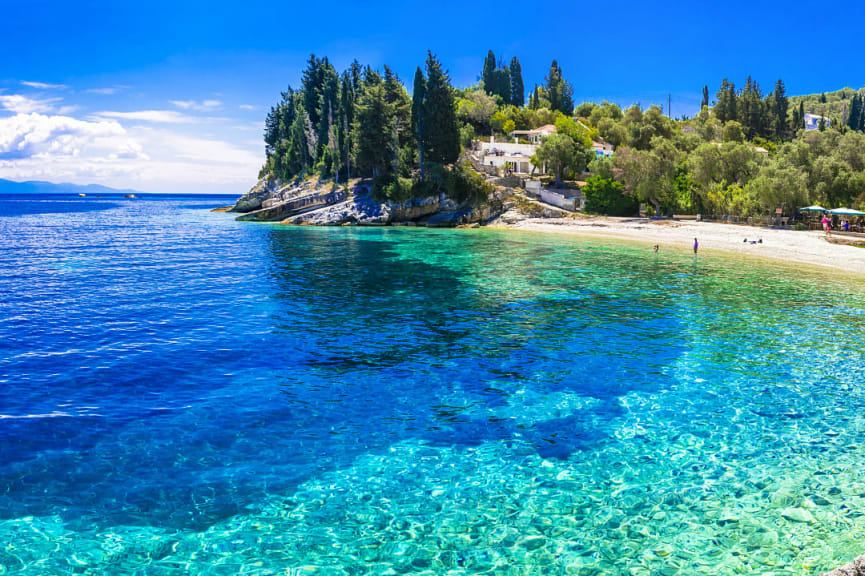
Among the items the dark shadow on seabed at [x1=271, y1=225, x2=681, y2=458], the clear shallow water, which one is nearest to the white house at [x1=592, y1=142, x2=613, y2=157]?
the dark shadow on seabed at [x1=271, y1=225, x2=681, y2=458]

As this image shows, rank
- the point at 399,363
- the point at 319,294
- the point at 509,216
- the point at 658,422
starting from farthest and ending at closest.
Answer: the point at 509,216 < the point at 319,294 < the point at 399,363 < the point at 658,422

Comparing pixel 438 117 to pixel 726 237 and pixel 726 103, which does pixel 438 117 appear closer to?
pixel 726 237

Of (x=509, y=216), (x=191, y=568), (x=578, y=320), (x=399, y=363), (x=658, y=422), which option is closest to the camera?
(x=191, y=568)

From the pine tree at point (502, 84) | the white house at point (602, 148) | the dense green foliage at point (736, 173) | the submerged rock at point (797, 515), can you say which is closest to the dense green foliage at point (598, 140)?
the dense green foliage at point (736, 173)

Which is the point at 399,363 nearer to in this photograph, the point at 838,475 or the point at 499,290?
the point at 838,475

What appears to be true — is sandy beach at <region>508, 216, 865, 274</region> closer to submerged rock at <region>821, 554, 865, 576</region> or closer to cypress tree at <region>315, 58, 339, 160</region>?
submerged rock at <region>821, 554, 865, 576</region>

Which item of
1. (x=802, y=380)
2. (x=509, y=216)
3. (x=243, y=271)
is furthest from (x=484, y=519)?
(x=509, y=216)

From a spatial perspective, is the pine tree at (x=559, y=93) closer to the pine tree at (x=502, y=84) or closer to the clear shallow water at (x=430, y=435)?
the pine tree at (x=502, y=84)

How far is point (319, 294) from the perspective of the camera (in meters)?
31.4

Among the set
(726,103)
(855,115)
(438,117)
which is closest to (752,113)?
(726,103)

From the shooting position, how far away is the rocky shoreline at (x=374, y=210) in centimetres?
8419

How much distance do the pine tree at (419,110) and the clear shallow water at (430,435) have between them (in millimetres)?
61375

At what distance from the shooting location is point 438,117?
84.7 m

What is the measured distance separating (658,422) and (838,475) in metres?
3.90
